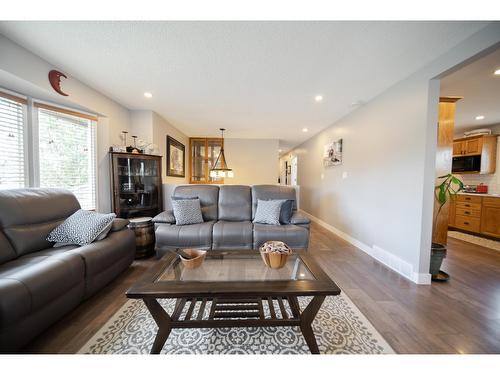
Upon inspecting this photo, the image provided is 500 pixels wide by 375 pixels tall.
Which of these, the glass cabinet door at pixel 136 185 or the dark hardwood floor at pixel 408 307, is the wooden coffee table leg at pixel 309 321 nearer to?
the dark hardwood floor at pixel 408 307

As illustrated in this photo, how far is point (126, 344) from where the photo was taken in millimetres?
1218

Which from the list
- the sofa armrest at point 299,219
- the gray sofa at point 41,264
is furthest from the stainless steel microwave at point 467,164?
the gray sofa at point 41,264

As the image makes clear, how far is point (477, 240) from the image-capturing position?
11.4ft

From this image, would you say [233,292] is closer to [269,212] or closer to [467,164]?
[269,212]

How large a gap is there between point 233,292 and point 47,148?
9.57 ft

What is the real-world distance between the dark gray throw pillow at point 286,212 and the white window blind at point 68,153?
9.35 ft

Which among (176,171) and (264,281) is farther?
(176,171)

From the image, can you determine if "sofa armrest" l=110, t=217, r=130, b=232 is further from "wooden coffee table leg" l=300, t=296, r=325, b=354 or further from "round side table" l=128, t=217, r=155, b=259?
"wooden coffee table leg" l=300, t=296, r=325, b=354

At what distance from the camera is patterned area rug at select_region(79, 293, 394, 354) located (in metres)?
1.18

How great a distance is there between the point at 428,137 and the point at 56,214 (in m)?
3.98

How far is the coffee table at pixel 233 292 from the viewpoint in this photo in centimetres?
107
